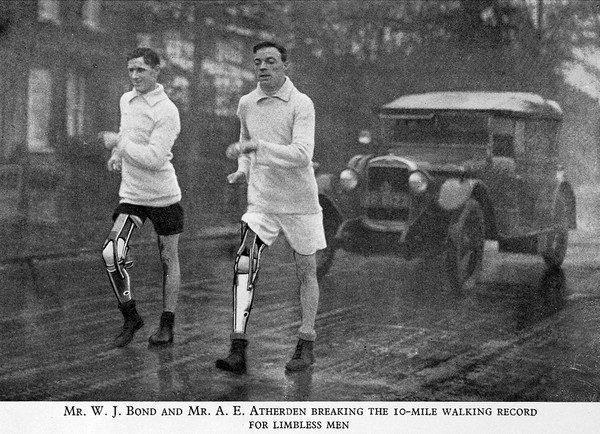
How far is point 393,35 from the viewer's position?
5520 millimetres

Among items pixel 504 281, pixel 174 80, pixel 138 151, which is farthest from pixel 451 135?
pixel 138 151

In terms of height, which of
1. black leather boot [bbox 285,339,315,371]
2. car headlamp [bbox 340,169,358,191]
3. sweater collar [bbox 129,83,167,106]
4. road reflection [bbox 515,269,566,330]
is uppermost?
sweater collar [bbox 129,83,167,106]

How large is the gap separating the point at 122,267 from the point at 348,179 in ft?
6.62

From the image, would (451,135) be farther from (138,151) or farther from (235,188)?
(138,151)

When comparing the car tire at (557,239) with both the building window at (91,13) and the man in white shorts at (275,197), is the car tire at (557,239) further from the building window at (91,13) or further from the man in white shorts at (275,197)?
the building window at (91,13)

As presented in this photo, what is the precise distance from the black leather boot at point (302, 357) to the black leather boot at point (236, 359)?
24 centimetres

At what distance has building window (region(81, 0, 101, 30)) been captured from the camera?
5508 millimetres

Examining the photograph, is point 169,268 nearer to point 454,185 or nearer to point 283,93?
point 283,93

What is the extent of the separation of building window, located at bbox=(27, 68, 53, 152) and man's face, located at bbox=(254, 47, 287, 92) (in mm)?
1913

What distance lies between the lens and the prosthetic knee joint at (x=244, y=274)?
14.3 feet

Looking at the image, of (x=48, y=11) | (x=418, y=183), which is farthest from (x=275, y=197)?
(x=48, y=11)

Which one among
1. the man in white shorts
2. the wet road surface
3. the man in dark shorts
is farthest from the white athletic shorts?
the man in dark shorts

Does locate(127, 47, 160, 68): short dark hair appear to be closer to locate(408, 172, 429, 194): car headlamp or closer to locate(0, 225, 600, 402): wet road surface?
locate(0, 225, 600, 402): wet road surface
